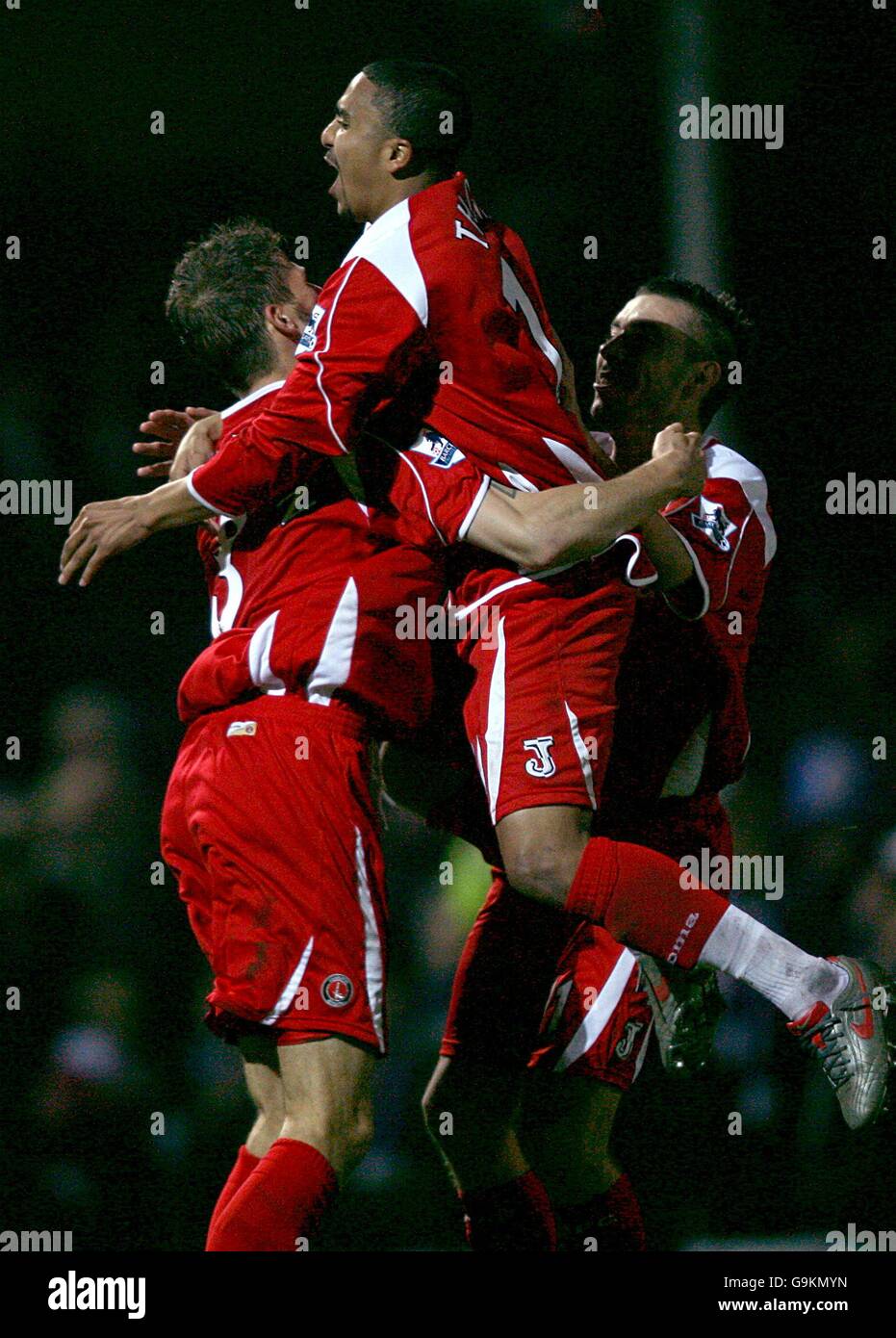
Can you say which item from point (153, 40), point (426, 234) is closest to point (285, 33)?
point (153, 40)

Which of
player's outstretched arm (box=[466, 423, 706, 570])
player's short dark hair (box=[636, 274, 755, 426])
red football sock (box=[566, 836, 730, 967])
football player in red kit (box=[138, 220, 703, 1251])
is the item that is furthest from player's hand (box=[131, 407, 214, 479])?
red football sock (box=[566, 836, 730, 967])

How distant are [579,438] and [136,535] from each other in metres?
0.80

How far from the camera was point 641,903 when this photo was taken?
8.54 feet

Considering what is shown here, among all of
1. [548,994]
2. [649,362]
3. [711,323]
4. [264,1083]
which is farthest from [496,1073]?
[711,323]

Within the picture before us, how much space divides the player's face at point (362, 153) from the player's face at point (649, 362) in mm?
733

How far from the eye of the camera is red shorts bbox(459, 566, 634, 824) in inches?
104

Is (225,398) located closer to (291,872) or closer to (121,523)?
(121,523)

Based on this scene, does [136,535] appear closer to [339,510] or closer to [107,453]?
[339,510]

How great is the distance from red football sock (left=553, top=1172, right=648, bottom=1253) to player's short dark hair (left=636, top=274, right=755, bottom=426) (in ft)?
5.50

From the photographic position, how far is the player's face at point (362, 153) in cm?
297

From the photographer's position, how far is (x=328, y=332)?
2.70 m
